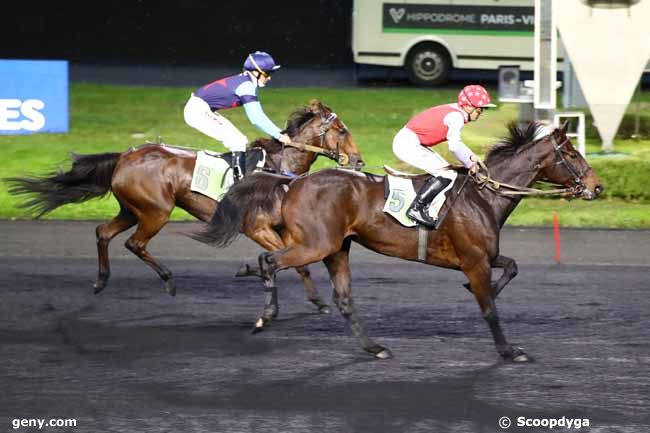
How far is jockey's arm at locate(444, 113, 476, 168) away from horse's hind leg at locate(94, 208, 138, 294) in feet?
12.1

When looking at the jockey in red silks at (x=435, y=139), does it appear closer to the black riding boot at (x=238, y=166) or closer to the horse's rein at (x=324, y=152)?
the horse's rein at (x=324, y=152)

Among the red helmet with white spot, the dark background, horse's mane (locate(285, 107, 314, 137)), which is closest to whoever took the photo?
the red helmet with white spot

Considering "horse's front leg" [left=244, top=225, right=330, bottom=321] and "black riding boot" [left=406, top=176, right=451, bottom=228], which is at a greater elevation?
"black riding boot" [left=406, top=176, right=451, bottom=228]

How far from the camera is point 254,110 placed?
456 inches

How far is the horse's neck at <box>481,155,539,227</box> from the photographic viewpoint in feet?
32.6

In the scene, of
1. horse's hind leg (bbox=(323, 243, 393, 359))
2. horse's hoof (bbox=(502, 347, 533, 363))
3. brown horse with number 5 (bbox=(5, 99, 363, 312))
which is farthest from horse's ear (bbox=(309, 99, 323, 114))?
horse's hoof (bbox=(502, 347, 533, 363))

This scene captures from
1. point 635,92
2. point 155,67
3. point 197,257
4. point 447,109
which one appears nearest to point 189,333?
point 447,109

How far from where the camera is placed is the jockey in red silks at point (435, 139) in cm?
980

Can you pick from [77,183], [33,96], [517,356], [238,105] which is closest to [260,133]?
[33,96]

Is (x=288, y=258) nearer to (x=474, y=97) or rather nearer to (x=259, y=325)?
(x=259, y=325)

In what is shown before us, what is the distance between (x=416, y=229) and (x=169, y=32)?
2325cm

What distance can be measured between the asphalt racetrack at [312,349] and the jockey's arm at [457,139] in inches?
60.0

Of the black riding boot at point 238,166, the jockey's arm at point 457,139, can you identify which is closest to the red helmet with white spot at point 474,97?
the jockey's arm at point 457,139

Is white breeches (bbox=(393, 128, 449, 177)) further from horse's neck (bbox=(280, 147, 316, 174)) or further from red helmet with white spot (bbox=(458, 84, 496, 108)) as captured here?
horse's neck (bbox=(280, 147, 316, 174))
